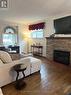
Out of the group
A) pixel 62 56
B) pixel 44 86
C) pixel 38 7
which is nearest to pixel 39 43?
pixel 62 56

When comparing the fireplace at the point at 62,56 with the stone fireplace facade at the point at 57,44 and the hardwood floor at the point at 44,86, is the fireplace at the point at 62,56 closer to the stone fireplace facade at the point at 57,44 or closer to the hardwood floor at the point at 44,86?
the stone fireplace facade at the point at 57,44

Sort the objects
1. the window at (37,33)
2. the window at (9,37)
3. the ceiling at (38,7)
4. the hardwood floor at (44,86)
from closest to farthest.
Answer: the hardwood floor at (44,86)
the ceiling at (38,7)
the window at (37,33)
the window at (9,37)

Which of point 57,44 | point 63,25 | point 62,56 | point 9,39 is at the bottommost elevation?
point 62,56

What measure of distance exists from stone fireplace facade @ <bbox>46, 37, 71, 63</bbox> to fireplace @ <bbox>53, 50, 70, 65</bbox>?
16cm

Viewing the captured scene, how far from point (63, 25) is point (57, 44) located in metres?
0.96

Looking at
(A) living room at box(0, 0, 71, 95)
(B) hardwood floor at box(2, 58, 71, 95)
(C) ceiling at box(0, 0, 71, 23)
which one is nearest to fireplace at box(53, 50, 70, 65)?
(A) living room at box(0, 0, 71, 95)

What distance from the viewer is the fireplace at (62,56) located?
16.4 ft

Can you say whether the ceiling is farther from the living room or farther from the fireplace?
the fireplace

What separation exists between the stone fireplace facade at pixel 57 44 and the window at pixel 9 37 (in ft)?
9.63

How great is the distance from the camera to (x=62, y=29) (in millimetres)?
5320

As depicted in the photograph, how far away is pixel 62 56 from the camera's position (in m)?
5.29

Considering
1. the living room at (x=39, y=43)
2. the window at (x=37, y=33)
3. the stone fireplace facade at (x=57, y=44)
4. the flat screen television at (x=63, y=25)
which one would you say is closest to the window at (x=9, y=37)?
the living room at (x=39, y=43)

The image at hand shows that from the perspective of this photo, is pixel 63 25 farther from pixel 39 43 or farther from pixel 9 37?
pixel 9 37

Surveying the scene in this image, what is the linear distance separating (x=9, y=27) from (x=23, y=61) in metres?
5.10
